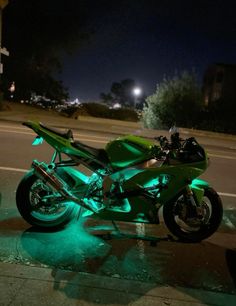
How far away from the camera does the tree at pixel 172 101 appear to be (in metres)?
25.5

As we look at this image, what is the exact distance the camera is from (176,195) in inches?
204

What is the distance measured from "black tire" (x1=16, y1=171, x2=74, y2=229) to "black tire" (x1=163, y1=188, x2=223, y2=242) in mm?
1205

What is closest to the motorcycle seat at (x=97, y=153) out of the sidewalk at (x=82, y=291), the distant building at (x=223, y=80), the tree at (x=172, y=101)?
the sidewalk at (x=82, y=291)

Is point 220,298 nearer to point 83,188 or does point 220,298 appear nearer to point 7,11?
point 83,188

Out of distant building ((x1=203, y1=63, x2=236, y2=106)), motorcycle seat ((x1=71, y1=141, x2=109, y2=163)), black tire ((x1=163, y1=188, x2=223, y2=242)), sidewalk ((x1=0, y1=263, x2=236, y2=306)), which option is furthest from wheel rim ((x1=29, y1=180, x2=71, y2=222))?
distant building ((x1=203, y1=63, x2=236, y2=106))

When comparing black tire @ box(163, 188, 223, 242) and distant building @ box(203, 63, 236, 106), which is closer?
black tire @ box(163, 188, 223, 242)

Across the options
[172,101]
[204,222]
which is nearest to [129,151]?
[204,222]

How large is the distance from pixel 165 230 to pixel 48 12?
106 feet

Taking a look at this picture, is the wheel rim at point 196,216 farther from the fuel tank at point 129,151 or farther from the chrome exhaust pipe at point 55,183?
the chrome exhaust pipe at point 55,183

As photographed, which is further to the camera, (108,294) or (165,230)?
(165,230)

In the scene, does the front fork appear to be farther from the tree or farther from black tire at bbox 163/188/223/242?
the tree

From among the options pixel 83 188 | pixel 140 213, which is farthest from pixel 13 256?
pixel 140 213

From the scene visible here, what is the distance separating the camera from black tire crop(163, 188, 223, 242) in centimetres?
529

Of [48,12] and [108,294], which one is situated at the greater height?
[48,12]
